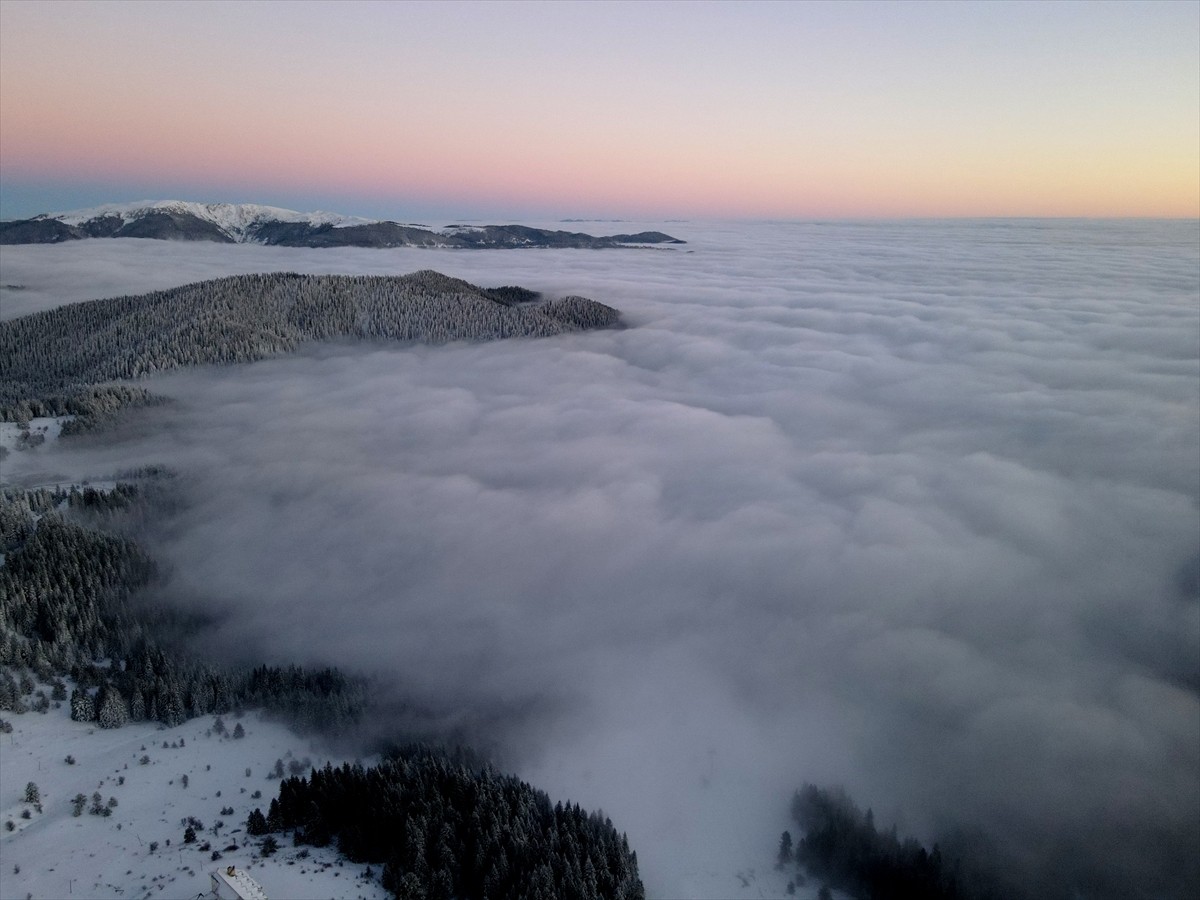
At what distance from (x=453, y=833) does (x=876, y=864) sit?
104 ft

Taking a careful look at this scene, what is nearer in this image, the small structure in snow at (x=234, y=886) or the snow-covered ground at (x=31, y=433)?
the small structure in snow at (x=234, y=886)

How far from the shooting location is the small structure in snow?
34.5 metres

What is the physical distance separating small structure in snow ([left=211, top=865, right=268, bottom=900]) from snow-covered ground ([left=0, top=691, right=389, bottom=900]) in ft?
2.81

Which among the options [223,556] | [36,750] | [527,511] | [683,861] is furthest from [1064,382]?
[36,750]

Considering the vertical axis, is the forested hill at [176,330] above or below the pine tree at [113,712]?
above

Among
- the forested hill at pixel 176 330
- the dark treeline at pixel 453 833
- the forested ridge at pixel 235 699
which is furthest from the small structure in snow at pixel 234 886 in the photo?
the forested hill at pixel 176 330

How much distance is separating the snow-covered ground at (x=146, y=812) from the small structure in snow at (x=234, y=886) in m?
0.86

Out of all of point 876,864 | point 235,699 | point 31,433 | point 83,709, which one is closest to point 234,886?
point 235,699

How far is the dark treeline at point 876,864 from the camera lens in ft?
159

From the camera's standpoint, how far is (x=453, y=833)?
41.6 meters

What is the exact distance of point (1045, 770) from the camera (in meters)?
57.4

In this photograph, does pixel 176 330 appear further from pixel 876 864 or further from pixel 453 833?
pixel 876 864

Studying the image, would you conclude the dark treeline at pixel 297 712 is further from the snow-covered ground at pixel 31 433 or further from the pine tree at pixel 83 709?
the snow-covered ground at pixel 31 433

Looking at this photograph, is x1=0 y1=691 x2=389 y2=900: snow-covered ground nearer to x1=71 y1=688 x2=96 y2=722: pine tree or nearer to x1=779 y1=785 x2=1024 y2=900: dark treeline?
x1=71 y1=688 x2=96 y2=722: pine tree
